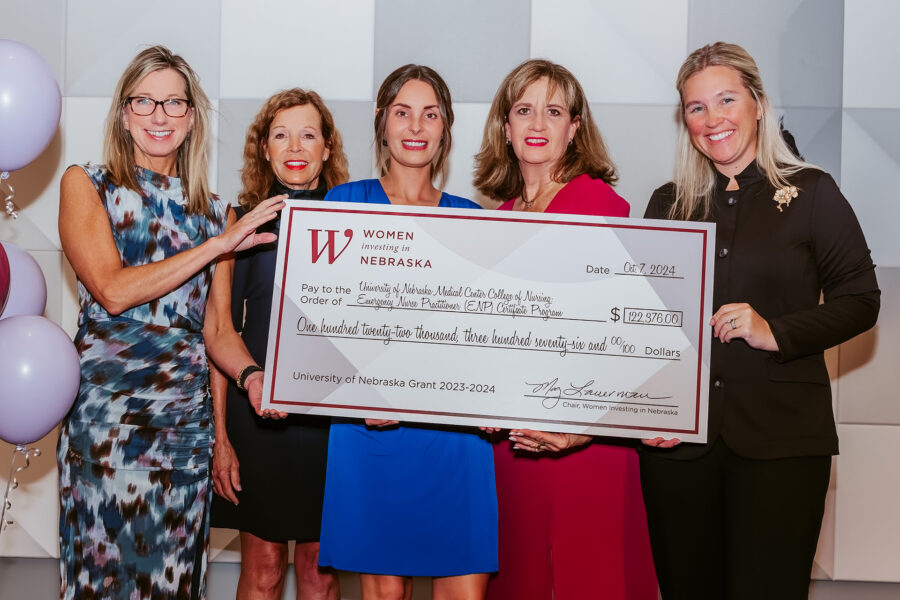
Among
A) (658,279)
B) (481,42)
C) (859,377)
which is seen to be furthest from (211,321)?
(859,377)

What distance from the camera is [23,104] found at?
223 centimetres

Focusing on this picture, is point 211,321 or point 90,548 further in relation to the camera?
point 211,321

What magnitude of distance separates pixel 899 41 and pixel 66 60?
358 cm

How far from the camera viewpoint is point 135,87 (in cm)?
221

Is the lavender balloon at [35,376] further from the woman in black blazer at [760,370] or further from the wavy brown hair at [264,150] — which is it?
the woman in black blazer at [760,370]

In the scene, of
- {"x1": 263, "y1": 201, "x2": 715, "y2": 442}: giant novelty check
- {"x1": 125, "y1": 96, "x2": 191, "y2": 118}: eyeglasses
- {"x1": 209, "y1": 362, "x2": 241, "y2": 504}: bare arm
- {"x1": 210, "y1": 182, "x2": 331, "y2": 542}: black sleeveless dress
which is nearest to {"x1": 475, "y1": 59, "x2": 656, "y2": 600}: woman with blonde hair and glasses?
{"x1": 263, "y1": 201, "x2": 715, "y2": 442}: giant novelty check

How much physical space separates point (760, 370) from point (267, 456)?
1.55 m

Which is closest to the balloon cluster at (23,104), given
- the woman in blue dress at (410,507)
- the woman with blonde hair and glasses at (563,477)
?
the woman in blue dress at (410,507)

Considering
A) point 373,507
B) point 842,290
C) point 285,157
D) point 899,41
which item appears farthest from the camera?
point 899,41

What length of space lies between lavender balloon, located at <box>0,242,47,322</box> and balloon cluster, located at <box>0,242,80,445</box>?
0.15 meters

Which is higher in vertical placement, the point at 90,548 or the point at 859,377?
the point at 859,377

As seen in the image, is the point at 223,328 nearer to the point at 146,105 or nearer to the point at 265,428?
the point at 265,428

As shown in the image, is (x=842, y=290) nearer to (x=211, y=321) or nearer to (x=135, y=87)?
(x=211, y=321)

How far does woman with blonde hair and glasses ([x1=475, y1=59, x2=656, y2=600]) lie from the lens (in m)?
2.11
